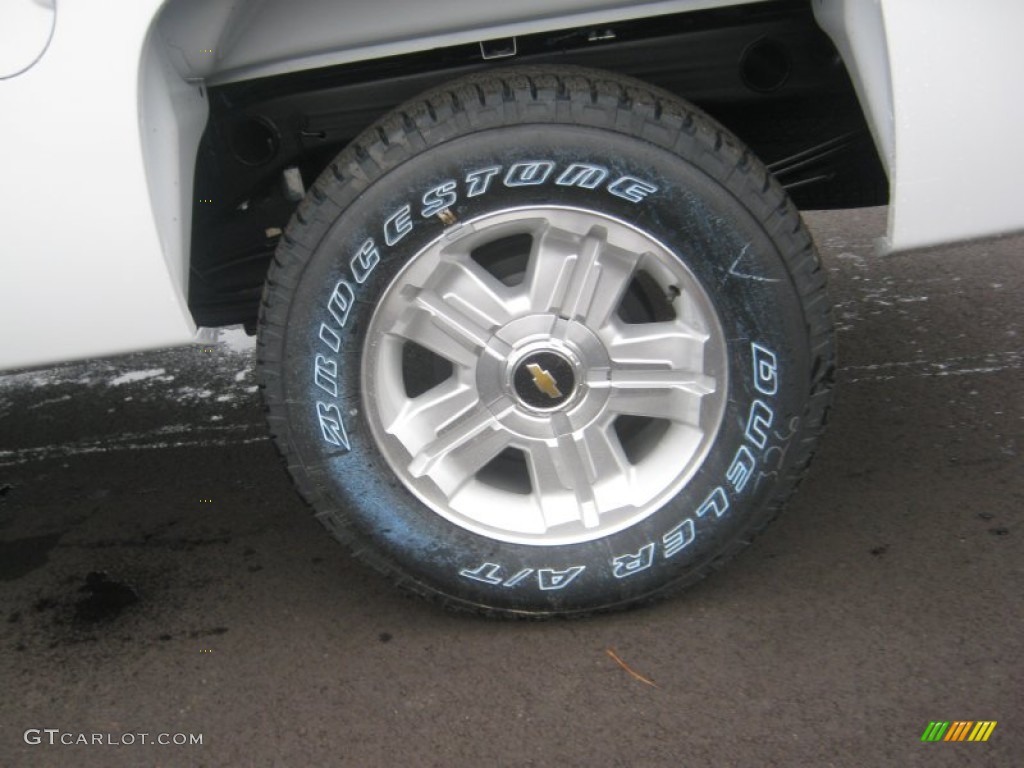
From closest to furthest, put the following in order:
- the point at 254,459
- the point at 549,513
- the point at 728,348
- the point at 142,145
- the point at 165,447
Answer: the point at 142,145, the point at 728,348, the point at 549,513, the point at 254,459, the point at 165,447

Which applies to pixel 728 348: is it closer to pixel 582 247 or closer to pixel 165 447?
pixel 582 247

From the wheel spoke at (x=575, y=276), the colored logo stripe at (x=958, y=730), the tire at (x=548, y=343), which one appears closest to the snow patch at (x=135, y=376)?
the tire at (x=548, y=343)

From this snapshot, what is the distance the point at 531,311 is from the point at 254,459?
4.87ft

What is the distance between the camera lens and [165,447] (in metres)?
3.49

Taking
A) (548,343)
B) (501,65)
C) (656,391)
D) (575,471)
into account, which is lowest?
(575,471)

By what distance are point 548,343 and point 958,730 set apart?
1.06 meters

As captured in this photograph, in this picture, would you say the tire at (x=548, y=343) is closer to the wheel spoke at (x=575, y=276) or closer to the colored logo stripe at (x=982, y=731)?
the wheel spoke at (x=575, y=276)

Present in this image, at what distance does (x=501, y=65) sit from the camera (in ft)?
7.35

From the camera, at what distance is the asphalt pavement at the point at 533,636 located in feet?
6.35

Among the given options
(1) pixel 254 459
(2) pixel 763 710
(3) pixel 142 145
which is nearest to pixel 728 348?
(2) pixel 763 710

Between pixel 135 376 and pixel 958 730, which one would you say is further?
pixel 135 376

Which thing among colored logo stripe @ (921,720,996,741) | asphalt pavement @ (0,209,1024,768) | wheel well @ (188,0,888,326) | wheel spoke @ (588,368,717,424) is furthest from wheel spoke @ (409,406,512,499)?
colored logo stripe @ (921,720,996,741)

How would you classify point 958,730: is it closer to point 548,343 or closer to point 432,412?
point 548,343

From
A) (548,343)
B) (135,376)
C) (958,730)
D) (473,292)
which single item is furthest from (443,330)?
(135,376)
